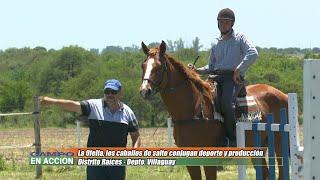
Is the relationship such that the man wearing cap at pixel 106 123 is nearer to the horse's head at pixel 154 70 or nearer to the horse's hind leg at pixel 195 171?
the horse's head at pixel 154 70

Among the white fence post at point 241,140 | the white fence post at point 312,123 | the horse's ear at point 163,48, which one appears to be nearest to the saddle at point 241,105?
the white fence post at point 241,140

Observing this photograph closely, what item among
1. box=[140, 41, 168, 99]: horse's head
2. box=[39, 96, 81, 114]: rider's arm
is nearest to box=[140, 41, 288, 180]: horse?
box=[140, 41, 168, 99]: horse's head

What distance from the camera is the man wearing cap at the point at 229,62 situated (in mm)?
8562

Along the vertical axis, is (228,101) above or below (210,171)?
above

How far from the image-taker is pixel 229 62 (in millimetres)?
8836

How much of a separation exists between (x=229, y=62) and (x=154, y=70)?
45.3 inches

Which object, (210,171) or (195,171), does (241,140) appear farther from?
(195,171)

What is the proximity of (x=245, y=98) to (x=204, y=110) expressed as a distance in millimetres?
709

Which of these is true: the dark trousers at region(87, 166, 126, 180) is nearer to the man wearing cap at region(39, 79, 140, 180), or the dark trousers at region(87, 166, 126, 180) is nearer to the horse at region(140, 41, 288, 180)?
the man wearing cap at region(39, 79, 140, 180)

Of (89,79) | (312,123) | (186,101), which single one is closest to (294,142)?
(312,123)

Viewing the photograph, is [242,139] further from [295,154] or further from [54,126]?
[54,126]

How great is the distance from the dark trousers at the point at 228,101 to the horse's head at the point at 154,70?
79 centimetres

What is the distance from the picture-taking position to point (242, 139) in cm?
821

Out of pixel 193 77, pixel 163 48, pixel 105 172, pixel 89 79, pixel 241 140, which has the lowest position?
pixel 105 172
